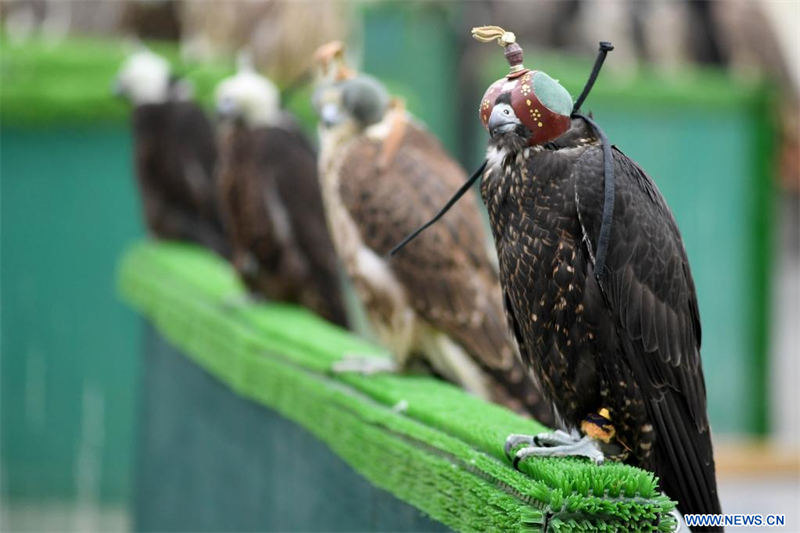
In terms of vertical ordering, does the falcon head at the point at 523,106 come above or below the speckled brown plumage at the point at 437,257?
above

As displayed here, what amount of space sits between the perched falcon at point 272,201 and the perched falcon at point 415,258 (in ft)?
3.11

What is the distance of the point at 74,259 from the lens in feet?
20.8

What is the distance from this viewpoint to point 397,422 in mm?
2490

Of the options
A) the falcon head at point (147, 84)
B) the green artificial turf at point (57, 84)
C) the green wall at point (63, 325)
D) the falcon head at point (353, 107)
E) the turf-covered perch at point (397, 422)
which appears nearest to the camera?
the turf-covered perch at point (397, 422)

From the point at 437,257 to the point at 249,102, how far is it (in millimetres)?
1311

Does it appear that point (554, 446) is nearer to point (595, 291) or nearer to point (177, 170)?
point (595, 291)

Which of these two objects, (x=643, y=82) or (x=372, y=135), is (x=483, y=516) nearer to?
(x=372, y=135)

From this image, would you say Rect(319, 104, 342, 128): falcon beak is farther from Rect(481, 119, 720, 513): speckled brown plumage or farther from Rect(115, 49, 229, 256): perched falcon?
Rect(115, 49, 229, 256): perched falcon

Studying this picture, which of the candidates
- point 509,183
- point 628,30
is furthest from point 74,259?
point 628,30

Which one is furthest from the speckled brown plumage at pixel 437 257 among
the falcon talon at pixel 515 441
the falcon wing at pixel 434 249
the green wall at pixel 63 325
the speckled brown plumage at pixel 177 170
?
the green wall at pixel 63 325

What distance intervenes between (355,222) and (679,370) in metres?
1.35

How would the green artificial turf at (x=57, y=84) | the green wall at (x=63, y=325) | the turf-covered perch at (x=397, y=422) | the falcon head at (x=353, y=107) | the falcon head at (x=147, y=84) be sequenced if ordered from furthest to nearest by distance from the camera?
the green artificial turf at (x=57, y=84)
the green wall at (x=63, y=325)
the falcon head at (x=147, y=84)
the falcon head at (x=353, y=107)
the turf-covered perch at (x=397, y=422)

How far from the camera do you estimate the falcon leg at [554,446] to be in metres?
1.93

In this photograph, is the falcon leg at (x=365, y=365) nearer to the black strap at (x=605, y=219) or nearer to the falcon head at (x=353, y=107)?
the falcon head at (x=353, y=107)
